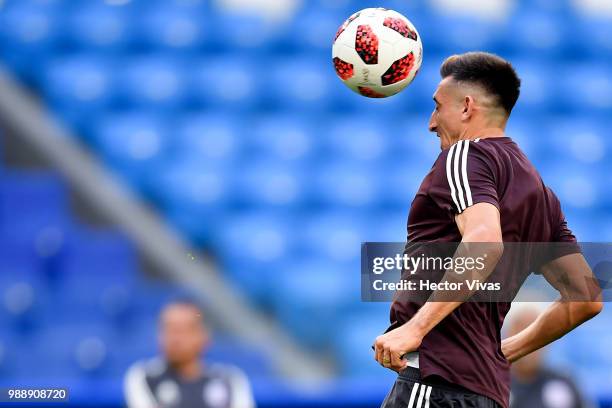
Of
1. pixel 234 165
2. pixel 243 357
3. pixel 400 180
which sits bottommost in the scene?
pixel 243 357

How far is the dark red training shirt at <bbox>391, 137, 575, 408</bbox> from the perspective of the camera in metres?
3.08

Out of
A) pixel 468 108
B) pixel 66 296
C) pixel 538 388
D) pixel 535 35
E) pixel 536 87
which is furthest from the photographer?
pixel 535 35

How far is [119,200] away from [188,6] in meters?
2.40

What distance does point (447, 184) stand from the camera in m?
3.06

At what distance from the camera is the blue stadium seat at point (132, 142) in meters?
8.77

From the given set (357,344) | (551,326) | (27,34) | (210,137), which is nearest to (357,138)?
(210,137)

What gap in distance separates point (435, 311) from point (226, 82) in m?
6.75

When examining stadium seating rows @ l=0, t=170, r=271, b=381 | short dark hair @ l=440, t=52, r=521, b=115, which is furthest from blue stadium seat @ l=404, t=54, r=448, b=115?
short dark hair @ l=440, t=52, r=521, b=115

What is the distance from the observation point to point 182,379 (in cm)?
540

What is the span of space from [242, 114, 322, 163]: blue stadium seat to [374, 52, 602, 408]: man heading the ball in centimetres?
558

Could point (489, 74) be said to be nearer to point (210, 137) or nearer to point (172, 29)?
point (210, 137)

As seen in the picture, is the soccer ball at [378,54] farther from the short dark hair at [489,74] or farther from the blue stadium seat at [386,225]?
the blue stadium seat at [386,225]

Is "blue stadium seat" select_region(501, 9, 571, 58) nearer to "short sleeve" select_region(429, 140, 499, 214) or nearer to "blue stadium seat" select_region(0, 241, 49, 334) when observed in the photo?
"blue stadium seat" select_region(0, 241, 49, 334)

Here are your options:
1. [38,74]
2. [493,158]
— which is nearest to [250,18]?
[38,74]
